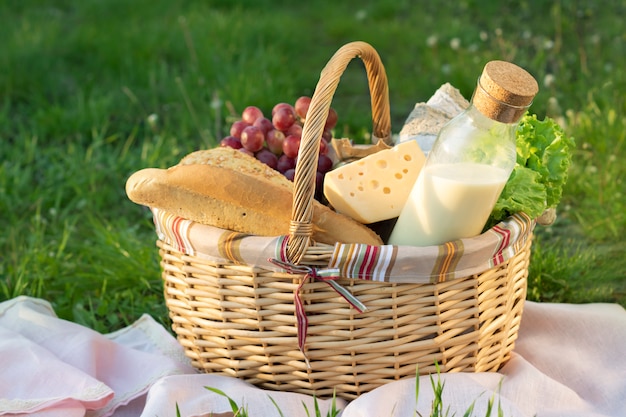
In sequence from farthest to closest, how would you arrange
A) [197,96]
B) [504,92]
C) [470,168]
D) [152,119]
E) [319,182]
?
[197,96] < [152,119] < [319,182] < [470,168] < [504,92]

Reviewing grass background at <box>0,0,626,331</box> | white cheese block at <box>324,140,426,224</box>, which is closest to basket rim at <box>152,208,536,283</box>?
white cheese block at <box>324,140,426,224</box>

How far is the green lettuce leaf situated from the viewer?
6.43 feet

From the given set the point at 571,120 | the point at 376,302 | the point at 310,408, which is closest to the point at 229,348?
the point at 310,408

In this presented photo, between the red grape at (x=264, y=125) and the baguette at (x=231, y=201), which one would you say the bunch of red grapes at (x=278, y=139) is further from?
the baguette at (x=231, y=201)

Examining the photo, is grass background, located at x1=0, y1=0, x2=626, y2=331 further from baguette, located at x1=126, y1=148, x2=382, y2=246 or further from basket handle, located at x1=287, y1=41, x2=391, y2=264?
basket handle, located at x1=287, y1=41, x2=391, y2=264

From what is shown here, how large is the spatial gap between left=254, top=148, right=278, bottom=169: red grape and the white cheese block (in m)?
0.41

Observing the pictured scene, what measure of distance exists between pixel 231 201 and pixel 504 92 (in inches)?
26.5

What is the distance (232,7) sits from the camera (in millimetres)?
5621

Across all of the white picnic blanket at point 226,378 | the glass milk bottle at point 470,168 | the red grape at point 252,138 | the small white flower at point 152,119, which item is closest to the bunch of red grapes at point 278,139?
the red grape at point 252,138

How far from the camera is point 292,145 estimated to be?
231 cm

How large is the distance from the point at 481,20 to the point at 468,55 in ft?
2.42

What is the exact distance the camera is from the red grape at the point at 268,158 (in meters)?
2.36

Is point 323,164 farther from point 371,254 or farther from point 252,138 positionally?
point 371,254

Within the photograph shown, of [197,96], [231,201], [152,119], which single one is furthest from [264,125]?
[197,96]
